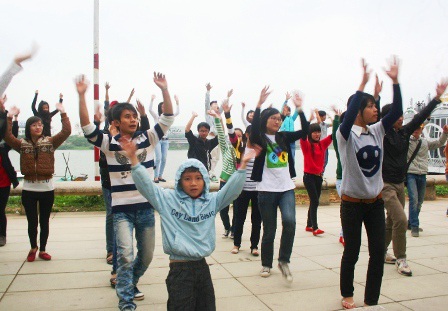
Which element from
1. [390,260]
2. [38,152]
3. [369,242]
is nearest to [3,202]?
[38,152]

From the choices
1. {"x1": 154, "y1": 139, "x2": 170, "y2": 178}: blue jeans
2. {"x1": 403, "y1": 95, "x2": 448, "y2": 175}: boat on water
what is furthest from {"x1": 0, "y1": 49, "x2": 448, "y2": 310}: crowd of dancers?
{"x1": 403, "y1": 95, "x2": 448, "y2": 175}: boat on water

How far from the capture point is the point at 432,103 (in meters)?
4.50

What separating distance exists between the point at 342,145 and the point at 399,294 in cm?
170

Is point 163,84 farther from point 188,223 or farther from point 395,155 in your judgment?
point 395,155

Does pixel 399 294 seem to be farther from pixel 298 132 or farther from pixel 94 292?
pixel 94 292

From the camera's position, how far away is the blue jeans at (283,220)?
5109 millimetres

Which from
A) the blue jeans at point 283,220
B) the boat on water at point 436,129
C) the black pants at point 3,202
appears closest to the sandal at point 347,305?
the blue jeans at point 283,220

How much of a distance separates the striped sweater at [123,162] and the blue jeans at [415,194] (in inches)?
192

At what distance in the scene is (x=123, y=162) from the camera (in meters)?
4.24

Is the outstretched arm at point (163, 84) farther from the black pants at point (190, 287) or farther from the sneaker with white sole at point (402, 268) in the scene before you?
the sneaker with white sole at point (402, 268)

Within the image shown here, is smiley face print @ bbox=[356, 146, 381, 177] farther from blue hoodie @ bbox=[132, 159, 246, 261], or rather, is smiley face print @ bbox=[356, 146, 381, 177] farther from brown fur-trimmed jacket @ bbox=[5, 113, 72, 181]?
brown fur-trimmed jacket @ bbox=[5, 113, 72, 181]

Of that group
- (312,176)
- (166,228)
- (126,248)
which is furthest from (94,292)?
(312,176)

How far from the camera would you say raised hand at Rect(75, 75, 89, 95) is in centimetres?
420

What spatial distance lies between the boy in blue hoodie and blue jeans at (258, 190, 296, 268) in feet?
6.29
